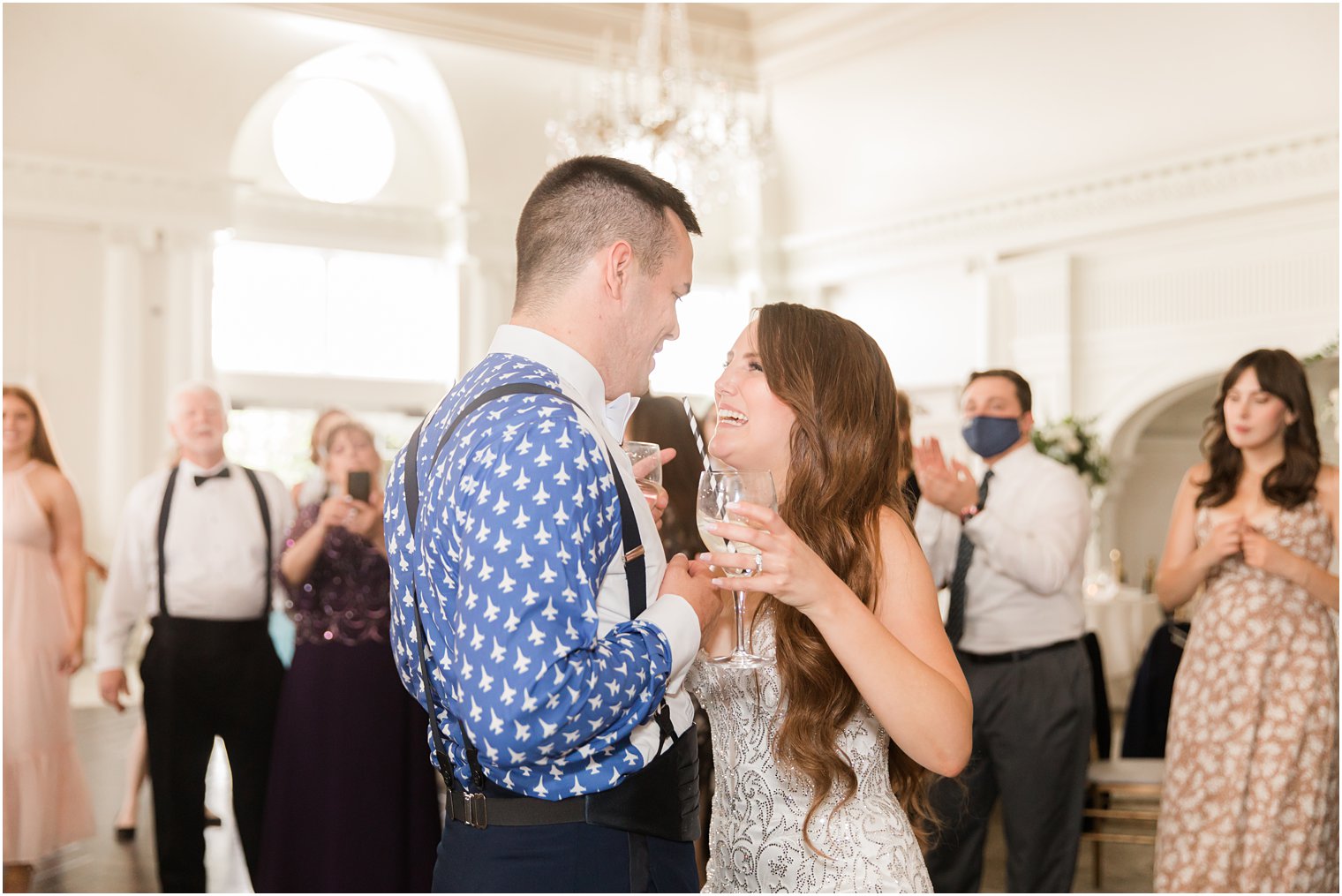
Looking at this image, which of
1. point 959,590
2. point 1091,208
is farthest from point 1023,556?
point 1091,208

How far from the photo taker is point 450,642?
66.3 inches

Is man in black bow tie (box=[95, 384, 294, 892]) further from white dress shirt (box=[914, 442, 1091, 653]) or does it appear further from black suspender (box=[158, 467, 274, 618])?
white dress shirt (box=[914, 442, 1091, 653])

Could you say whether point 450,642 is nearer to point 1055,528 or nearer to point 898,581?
point 898,581

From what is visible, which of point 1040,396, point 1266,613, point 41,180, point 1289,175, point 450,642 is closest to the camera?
point 450,642

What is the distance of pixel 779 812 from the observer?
2018mm

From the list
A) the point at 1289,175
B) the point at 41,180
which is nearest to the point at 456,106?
the point at 41,180

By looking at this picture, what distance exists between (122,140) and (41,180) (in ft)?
2.25

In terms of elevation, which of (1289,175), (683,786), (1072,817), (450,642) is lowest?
(1072,817)

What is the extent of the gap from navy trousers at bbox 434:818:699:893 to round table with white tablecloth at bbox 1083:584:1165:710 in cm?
657

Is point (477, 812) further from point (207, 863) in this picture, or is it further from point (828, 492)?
point (207, 863)

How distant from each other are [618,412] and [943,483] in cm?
188

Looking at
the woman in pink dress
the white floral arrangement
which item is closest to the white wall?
the white floral arrangement

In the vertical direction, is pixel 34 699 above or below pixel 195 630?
below

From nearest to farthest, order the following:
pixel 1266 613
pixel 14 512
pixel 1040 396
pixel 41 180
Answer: pixel 1266 613 → pixel 14 512 → pixel 41 180 → pixel 1040 396
